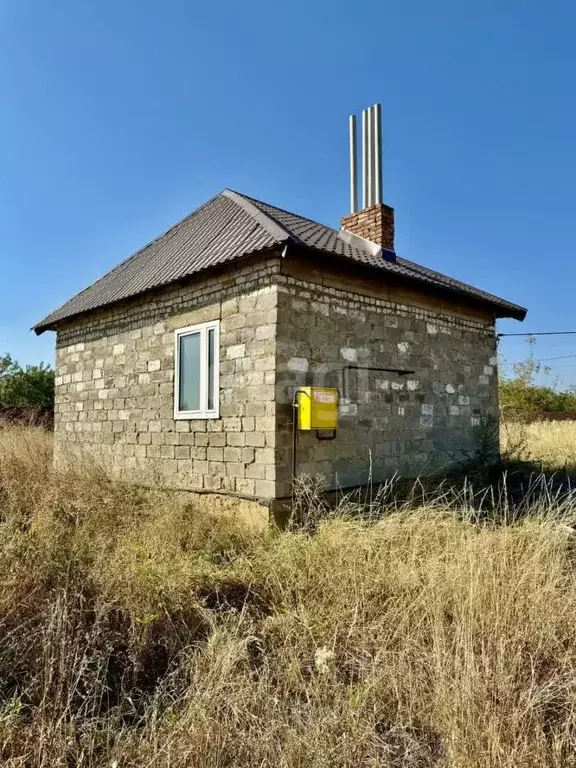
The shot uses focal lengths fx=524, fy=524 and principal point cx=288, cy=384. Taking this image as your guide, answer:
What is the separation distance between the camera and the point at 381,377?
795 cm

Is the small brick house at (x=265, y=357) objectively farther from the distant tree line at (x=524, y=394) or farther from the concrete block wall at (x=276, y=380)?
the distant tree line at (x=524, y=394)

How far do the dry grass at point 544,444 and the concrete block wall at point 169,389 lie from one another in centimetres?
658

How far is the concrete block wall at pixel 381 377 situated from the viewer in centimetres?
677

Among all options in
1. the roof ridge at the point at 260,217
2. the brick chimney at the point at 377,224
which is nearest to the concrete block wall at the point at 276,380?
the roof ridge at the point at 260,217

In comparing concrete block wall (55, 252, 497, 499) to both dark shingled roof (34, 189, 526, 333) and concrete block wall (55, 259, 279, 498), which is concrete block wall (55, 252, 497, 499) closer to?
concrete block wall (55, 259, 279, 498)

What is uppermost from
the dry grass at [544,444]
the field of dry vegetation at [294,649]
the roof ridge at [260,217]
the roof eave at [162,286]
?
the roof ridge at [260,217]

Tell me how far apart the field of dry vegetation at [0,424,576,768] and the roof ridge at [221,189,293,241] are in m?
3.60

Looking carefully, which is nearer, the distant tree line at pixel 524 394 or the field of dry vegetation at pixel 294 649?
the field of dry vegetation at pixel 294 649

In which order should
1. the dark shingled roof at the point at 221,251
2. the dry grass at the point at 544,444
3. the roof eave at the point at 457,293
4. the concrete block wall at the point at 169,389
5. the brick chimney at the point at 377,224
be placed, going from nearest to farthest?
the concrete block wall at the point at 169,389 → the roof eave at the point at 457,293 → the dark shingled roof at the point at 221,251 → the brick chimney at the point at 377,224 → the dry grass at the point at 544,444

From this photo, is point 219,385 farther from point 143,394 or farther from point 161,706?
point 161,706

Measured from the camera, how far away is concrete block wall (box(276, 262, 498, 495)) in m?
6.77

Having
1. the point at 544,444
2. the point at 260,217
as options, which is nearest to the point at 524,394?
the point at 544,444

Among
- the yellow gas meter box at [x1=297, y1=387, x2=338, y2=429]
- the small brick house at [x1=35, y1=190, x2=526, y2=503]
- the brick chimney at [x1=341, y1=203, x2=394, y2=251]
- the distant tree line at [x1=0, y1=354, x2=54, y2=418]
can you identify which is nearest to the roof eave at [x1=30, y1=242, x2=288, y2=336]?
the small brick house at [x1=35, y1=190, x2=526, y2=503]

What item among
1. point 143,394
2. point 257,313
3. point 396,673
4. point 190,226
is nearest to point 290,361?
point 257,313
